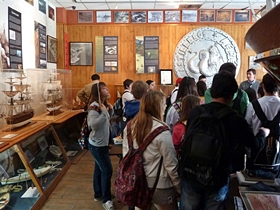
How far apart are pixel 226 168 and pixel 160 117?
2.15 ft

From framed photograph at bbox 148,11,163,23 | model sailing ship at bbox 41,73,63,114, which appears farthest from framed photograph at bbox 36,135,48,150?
framed photograph at bbox 148,11,163,23

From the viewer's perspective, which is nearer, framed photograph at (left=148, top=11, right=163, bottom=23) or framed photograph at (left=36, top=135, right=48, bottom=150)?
framed photograph at (left=36, top=135, right=48, bottom=150)

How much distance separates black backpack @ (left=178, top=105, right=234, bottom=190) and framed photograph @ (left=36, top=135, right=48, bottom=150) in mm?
2986

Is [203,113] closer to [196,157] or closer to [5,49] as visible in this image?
[196,157]

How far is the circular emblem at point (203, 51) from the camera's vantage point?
797 cm

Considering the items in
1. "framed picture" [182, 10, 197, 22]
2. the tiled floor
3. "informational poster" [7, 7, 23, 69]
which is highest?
"framed picture" [182, 10, 197, 22]

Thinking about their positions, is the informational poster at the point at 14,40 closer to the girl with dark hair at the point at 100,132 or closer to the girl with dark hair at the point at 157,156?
the girl with dark hair at the point at 100,132

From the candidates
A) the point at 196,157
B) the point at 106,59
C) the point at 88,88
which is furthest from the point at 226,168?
the point at 106,59

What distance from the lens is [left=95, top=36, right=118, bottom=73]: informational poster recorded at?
7.97 metres

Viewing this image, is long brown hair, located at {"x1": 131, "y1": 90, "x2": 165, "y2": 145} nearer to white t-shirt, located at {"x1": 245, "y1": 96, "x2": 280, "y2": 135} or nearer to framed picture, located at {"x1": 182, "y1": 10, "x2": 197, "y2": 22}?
white t-shirt, located at {"x1": 245, "y1": 96, "x2": 280, "y2": 135}

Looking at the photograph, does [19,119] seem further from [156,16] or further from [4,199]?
[156,16]

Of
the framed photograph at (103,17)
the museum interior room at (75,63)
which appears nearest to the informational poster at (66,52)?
the museum interior room at (75,63)

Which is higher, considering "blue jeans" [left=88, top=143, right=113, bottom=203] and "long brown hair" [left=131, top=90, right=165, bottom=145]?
"long brown hair" [left=131, top=90, right=165, bottom=145]

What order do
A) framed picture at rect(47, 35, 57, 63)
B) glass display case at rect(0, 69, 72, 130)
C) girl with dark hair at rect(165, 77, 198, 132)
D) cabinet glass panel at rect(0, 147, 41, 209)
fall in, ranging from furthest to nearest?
framed picture at rect(47, 35, 57, 63) < glass display case at rect(0, 69, 72, 130) < girl with dark hair at rect(165, 77, 198, 132) < cabinet glass panel at rect(0, 147, 41, 209)
